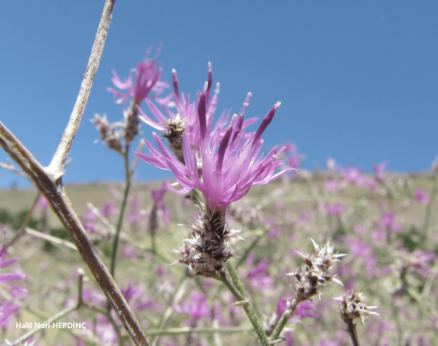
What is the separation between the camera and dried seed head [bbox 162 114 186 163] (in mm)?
597

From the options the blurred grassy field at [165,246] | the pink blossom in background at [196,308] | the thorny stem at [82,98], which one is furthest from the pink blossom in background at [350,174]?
the thorny stem at [82,98]

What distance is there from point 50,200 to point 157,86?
710 mm

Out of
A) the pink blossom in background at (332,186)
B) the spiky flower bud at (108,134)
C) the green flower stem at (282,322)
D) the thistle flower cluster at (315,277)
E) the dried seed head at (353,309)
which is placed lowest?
the green flower stem at (282,322)

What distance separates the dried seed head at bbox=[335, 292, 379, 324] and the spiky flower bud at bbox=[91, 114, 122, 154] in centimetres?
76

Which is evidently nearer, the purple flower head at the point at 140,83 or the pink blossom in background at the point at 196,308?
the purple flower head at the point at 140,83

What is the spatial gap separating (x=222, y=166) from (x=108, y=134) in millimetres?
629

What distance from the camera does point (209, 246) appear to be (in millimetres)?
491

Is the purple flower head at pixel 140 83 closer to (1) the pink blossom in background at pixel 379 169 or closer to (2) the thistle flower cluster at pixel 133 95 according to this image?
(2) the thistle flower cluster at pixel 133 95

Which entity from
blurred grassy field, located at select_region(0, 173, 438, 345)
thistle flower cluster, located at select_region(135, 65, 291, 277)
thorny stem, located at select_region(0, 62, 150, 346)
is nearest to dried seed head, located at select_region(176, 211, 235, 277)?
thistle flower cluster, located at select_region(135, 65, 291, 277)

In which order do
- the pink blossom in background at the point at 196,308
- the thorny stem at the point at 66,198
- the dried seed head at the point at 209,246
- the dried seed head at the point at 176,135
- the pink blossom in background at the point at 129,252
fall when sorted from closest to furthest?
the thorny stem at the point at 66,198 → the dried seed head at the point at 209,246 → the dried seed head at the point at 176,135 → the pink blossom in background at the point at 196,308 → the pink blossom in background at the point at 129,252

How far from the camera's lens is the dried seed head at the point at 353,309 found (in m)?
0.50

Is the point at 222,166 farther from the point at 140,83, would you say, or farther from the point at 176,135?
the point at 140,83

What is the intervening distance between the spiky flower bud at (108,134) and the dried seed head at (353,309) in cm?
76

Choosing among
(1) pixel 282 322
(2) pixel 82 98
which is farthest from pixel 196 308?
(2) pixel 82 98
